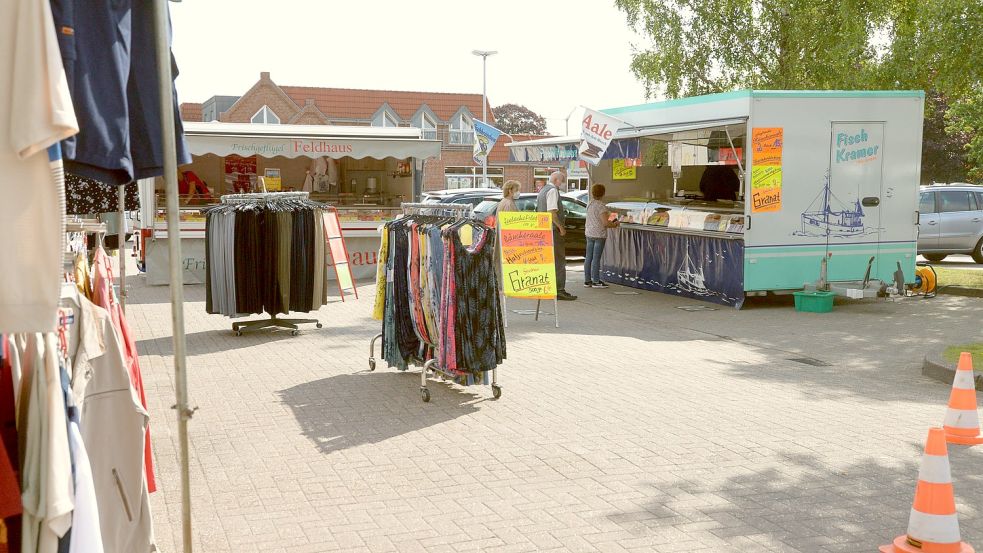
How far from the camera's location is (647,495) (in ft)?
17.5

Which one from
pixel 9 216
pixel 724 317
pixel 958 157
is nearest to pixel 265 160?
pixel 724 317

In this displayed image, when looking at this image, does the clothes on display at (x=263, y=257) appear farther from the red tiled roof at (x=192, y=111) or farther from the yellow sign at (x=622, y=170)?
the red tiled roof at (x=192, y=111)

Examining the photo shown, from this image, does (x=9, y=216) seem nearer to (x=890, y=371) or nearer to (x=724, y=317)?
(x=890, y=371)

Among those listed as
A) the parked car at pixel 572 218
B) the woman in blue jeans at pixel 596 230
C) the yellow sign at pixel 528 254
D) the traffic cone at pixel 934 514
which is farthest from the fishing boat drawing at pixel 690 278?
the traffic cone at pixel 934 514

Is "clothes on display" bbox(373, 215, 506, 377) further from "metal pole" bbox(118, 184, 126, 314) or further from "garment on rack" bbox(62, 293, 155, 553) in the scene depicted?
"garment on rack" bbox(62, 293, 155, 553)

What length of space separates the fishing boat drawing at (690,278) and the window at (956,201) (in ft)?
30.8

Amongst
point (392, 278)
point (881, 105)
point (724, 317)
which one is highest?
point (881, 105)

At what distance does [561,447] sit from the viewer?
6.33m

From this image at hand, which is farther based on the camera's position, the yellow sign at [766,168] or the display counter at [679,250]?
the display counter at [679,250]

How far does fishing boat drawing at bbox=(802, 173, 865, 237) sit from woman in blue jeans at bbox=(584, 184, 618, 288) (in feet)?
11.9

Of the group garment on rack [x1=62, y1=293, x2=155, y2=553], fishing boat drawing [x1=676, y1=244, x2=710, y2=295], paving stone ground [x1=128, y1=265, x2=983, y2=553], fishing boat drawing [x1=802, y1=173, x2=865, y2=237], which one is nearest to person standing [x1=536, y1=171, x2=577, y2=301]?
fishing boat drawing [x1=676, y1=244, x2=710, y2=295]

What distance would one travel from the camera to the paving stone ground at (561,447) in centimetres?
484

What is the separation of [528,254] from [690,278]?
353cm

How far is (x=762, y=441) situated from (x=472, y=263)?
2.53 metres
